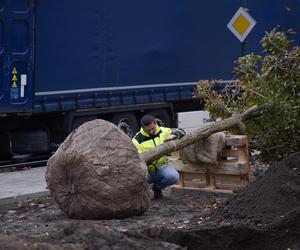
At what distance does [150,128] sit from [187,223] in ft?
7.65

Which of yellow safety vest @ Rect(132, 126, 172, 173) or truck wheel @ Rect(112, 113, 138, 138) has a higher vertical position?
truck wheel @ Rect(112, 113, 138, 138)

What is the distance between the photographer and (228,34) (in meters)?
19.3

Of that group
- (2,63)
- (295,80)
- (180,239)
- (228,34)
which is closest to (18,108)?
(2,63)

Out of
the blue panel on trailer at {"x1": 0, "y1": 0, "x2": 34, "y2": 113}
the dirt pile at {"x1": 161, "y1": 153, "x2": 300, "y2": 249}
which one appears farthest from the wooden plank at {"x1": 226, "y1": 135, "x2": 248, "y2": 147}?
the blue panel on trailer at {"x1": 0, "y1": 0, "x2": 34, "y2": 113}

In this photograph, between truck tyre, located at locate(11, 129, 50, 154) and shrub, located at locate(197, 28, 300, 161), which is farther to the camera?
truck tyre, located at locate(11, 129, 50, 154)

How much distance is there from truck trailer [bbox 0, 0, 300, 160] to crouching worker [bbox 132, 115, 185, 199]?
437 centimetres

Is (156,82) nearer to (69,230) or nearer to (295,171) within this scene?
(295,171)

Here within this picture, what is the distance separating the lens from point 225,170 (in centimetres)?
1059

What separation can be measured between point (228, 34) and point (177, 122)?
281 centimetres

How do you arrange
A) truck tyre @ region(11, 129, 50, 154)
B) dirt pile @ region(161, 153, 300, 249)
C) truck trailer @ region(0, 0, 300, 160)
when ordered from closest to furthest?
dirt pile @ region(161, 153, 300, 249) → truck trailer @ region(0, 0, 300, 160) → truck tyre @ region(11, 129, 50, 154)

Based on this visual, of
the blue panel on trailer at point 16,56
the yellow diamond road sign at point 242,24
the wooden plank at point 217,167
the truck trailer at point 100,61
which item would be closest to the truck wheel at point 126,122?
the truck trailer at point 100,61

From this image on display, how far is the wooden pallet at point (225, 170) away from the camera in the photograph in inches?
414

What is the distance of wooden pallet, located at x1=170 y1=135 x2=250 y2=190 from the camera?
1052 cm

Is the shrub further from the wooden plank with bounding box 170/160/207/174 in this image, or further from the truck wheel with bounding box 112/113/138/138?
Answer: the truck wheel with bounding box 112/113/138/138
